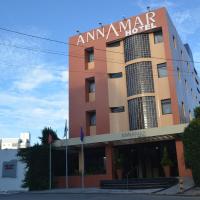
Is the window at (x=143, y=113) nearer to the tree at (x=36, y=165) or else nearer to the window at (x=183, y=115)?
the window at (x=183, y=115)

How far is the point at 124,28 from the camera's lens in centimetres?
3853

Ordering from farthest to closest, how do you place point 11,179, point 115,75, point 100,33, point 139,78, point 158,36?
1. point 100,33
2. point 115,75
3. point 158,36
4. point 11,179
5. point 139,78

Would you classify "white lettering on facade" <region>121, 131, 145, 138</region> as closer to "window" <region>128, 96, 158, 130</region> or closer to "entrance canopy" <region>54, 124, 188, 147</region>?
"entrance canopy" <region>54, 124, 188, 147</region>

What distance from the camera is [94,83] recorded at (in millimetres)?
40125

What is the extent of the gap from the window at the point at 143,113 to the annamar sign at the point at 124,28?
776 centimetres

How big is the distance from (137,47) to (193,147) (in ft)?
51.5

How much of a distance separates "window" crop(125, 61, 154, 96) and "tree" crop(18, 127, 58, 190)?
35.7ft

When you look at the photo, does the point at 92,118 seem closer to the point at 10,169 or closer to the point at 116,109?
the point at 116,109

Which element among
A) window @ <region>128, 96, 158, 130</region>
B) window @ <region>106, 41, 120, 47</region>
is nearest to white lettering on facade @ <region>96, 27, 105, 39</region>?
window @ <region>106, 41, 120, 47</region>

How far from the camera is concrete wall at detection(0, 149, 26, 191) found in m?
36.1

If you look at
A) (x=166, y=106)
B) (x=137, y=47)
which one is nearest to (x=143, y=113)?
(x=166, y=106)

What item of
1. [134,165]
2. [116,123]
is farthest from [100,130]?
[134,165]

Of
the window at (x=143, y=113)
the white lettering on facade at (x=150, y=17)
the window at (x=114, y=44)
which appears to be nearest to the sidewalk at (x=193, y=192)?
the window at (x=143, y=113)

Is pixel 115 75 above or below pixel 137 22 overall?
below
